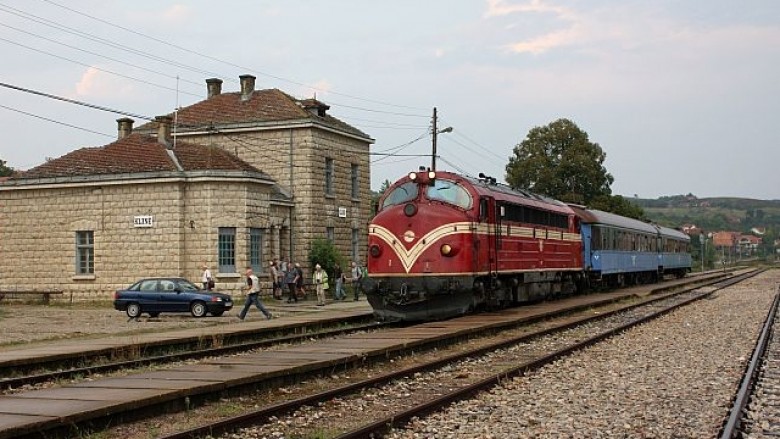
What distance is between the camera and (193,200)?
115 ft

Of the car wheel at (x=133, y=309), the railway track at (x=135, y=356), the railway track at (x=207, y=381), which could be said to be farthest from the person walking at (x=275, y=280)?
the railway track at (x=207, y=381)

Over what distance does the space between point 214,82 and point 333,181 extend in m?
9.05

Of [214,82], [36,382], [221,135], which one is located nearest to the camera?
[36,382]

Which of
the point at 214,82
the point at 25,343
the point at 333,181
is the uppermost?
the point at 214,82

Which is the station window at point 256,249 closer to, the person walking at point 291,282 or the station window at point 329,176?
the person walking at point 291,282

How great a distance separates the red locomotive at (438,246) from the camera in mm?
20156

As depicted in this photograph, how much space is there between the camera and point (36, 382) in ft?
43.2

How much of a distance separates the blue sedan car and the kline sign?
29.3ft

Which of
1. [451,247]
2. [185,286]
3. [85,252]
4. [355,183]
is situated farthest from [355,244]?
[451,247]

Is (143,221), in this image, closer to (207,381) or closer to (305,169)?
(305,169)

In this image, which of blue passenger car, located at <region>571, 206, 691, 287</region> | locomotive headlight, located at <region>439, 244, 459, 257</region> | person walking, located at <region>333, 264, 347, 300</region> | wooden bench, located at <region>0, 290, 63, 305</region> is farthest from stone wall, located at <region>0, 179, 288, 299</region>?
locomotive headlight, located at <region>439, 244, 459, 257</region>

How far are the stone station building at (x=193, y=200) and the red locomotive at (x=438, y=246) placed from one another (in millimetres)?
14459

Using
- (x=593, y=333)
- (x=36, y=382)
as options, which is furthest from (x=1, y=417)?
(x=593, y=333)

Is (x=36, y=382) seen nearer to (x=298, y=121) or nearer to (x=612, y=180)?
(x=298, y=121)
